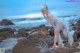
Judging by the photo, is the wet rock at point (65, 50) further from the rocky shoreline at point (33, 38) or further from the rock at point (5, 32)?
the rock at point (5, 32)

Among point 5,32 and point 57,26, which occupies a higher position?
point 57,26

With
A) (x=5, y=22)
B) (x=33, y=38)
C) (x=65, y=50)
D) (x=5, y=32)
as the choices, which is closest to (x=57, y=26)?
(x=33, y=38)

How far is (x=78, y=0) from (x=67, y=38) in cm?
99

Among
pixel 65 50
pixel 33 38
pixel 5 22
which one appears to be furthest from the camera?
pixel 5 22

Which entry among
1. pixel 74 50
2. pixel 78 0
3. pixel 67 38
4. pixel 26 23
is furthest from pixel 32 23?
pixel 74 50

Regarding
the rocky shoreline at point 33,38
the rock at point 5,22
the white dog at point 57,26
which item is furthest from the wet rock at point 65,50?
the rock at point 5,22

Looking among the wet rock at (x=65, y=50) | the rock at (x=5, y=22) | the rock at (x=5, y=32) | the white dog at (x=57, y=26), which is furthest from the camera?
the rock at (x=5, y=32)

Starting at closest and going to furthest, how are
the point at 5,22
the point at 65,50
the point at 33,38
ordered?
the point at 65,50 < the point at 33,38 < the point at 5,22

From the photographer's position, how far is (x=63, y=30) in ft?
12.2

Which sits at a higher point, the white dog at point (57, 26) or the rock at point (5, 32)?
the white dog at point (57, 26)

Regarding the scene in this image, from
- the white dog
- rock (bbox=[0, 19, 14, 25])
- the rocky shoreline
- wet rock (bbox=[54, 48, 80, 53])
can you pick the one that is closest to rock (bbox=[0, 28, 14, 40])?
the rocky shoreline

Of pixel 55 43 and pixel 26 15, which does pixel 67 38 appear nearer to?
pixel 55 43

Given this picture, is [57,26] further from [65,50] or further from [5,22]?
[5,22]

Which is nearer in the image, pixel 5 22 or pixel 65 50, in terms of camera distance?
pixel 65 50
